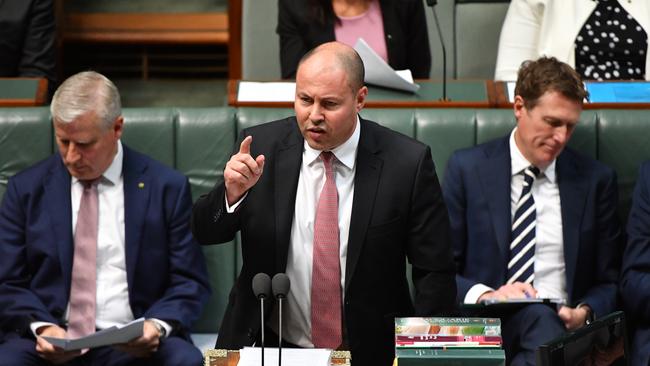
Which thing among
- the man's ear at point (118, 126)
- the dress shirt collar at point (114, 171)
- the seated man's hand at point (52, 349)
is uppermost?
the man's ear at point (118, 126)

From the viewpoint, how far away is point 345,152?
2.39 m

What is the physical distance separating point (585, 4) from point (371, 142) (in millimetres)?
1268

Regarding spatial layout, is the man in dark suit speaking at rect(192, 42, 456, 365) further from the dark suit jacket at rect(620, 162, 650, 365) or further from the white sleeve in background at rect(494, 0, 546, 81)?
the white sleeve in background at rect(494, 0, 546, 81)

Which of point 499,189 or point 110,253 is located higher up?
point 499,189

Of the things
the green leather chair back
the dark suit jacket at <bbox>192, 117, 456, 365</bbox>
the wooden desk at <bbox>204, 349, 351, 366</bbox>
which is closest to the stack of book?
the wooden desk at <bbox>204, 349, 351, 366</bbox>

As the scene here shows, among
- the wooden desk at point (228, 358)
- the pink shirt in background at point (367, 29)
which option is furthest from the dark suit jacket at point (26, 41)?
the wooden desk at point (228, 358)

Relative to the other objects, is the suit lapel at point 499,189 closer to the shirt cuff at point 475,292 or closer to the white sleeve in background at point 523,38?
the shirt cuff at point 475,292

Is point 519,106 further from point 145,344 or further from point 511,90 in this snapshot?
point 145,344

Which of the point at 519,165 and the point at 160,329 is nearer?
the point at 160,329

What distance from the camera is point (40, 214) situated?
8.71 feet

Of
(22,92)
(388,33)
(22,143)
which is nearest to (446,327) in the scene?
(22,143)

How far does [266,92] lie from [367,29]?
1.78ft

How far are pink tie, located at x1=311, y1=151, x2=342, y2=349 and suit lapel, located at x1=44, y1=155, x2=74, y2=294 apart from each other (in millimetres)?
605

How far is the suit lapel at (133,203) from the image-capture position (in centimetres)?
265
